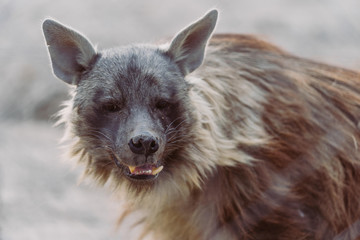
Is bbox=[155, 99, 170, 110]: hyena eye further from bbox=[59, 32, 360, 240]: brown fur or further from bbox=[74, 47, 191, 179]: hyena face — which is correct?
bbox=[59, 32, 360, 240]: brown fur

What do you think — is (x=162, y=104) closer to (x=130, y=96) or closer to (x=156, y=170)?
(x=130, y=96)

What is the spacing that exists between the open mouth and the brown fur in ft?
0.73

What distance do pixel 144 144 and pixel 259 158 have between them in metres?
0.95

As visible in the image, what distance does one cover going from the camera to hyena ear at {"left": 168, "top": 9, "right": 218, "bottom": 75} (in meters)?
4.20

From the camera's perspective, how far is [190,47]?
169 inches

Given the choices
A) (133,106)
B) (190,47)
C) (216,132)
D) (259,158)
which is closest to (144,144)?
(133,106)

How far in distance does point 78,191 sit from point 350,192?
3214 millimetres

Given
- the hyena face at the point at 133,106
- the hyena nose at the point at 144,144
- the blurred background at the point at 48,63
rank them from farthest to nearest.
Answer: the blurred background at the point at 48,63 → the hyena face at the point at 133,106 → the hyena nose at the point at 144,144

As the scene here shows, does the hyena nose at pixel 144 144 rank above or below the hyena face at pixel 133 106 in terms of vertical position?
below

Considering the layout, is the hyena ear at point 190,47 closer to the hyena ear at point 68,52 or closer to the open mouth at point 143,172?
the hyena ear at point 68,52

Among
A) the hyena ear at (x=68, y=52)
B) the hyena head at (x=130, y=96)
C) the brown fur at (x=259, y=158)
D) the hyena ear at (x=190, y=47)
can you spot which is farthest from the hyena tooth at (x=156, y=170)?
the hyena ear at (x=68, y=52)

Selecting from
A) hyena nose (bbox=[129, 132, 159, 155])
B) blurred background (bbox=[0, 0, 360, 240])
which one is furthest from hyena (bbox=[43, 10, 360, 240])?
blurred background (bbox=[0, 0, 360, 240])

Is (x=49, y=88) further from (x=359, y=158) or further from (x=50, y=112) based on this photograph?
(x=359, y=158)

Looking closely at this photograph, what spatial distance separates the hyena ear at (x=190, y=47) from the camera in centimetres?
420
